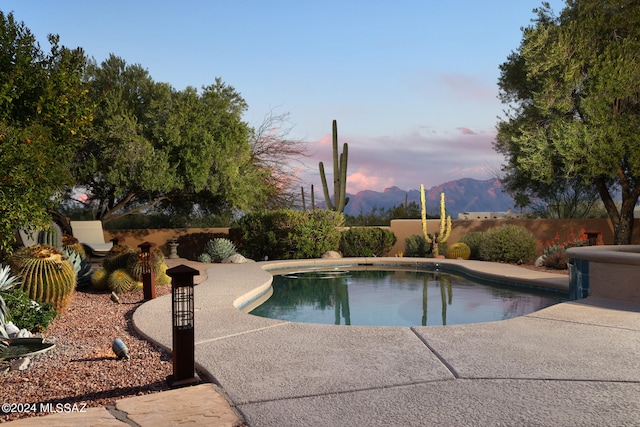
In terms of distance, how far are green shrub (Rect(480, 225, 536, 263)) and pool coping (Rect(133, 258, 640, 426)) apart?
7.40m

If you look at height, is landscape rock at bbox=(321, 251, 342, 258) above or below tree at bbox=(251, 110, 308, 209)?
below

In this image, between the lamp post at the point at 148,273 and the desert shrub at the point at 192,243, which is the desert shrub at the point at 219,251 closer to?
the desert shrub at the point at 192,243

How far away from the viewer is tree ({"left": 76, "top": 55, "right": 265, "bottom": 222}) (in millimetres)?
16250

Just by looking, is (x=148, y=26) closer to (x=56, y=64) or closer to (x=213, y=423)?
(x=56, y=64)

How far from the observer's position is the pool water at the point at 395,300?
7.91 meters

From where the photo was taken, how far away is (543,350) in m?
4.95

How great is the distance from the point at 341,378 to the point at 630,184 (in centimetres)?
1676

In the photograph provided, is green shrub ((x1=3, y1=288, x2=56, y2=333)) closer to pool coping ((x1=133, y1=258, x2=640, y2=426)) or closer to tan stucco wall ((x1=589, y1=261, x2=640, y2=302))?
pool coping ((x1=133, y1=258, x2=640, y2=426))

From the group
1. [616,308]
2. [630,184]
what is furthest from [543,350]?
[630,184]

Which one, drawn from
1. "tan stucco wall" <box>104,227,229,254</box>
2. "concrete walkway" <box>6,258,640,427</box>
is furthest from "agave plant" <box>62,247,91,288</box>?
"tan stucco wall" <box>104,227,229,254</box>

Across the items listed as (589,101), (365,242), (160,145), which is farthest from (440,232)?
(160,145)

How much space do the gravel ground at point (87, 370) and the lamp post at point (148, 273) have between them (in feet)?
6.00

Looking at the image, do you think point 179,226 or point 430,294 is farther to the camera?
point 179,226

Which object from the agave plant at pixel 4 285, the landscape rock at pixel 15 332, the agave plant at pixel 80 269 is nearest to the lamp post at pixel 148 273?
the agave plant at pixel 80 269
